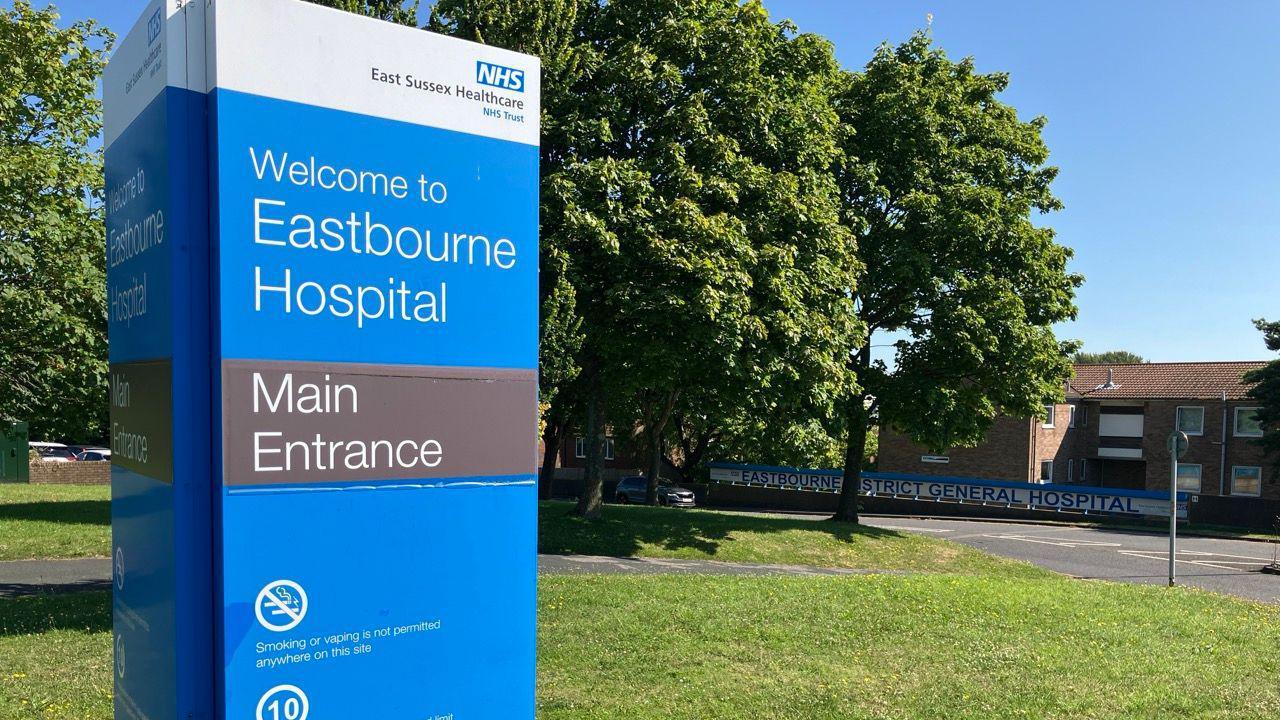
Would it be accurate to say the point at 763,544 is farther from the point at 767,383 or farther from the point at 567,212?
the point at 567,212

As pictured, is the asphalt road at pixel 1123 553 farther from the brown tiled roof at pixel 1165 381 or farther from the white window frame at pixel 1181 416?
the brown tiled roof at pixel 1165 381

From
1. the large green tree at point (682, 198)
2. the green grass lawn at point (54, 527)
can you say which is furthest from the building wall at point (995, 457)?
the green grass lawn at point (54, 527)

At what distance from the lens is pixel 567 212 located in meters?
15.3

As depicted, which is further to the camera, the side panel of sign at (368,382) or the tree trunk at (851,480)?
the tree trunk at (851,480)

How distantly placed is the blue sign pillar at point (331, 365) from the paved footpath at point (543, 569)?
11067 mm

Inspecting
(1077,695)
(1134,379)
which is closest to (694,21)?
(1077,695)

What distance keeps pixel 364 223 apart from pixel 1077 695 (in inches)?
288

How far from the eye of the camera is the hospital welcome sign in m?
36.9

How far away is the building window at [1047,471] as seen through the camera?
45.2 m

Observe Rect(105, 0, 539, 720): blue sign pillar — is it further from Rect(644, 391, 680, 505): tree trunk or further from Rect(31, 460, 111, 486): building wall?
Rect(31, 460, 111, 486): building wall

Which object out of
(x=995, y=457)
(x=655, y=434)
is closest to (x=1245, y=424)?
(x=995, y=457)

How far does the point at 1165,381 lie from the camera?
1791 inches

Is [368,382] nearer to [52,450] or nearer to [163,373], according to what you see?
[163,373]

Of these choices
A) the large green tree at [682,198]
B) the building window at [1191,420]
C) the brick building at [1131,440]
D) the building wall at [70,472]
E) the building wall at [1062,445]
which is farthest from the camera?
the building wall at [1062,445]
